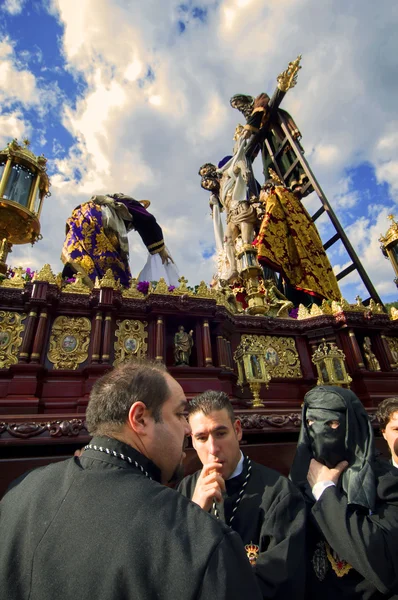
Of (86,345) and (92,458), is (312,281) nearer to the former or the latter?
(86,345)

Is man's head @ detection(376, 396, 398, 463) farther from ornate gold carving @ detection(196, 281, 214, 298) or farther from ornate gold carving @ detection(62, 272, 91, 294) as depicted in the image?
ornate gold carving @ detection(62, 272, 91, 294)

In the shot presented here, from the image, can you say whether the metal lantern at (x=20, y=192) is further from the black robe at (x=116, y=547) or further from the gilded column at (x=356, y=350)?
the gilded column at (x=356, y=350)

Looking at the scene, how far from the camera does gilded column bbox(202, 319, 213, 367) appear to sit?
6.39 meters

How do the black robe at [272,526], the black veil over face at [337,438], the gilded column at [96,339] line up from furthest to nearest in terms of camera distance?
the gilded column at [96,339], the black veil over face at [337,438], the black robe at [272,526]

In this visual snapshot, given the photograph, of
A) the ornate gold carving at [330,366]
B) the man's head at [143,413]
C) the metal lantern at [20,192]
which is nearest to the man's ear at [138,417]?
the man's head at [143,413]

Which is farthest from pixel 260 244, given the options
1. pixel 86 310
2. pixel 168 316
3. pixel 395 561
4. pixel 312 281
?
pixel 395 561

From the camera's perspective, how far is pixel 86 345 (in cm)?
625

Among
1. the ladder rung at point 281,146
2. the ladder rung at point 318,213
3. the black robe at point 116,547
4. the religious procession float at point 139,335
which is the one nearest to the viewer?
the black robe at point 116,547

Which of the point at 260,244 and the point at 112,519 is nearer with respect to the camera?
the point at 112,519

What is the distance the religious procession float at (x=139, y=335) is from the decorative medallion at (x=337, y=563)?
195cm

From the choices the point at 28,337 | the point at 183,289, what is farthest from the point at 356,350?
the point at 28,337

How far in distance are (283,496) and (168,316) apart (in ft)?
16.5

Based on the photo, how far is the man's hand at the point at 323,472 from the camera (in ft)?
7.32

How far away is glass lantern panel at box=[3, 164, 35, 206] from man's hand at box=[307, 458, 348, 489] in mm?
9124
